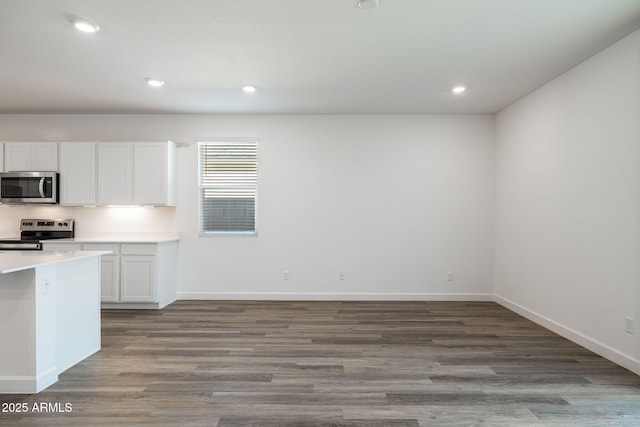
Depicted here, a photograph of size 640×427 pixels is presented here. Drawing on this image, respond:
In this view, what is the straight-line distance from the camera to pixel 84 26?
2.68m

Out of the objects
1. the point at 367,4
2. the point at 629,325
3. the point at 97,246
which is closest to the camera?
the point at 367,4

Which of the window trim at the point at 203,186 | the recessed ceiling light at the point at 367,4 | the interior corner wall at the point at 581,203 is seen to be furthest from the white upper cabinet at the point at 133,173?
the interior corner wall at the point at 581,203

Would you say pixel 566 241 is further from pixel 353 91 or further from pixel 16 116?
Result: pixel 16 116

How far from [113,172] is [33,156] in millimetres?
1110

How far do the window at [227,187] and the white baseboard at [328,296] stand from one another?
94 cm

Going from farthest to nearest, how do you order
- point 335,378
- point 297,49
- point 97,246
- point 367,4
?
point 97,246
point 297,49
point 335,378
point 367,4

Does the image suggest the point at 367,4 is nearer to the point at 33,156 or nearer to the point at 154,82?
the point at 154,82

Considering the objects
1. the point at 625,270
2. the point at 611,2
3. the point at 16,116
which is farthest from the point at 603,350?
the point at 16,116

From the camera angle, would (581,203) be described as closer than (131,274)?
Yes

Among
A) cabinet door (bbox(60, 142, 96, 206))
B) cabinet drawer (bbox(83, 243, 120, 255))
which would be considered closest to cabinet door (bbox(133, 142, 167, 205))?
cabinet door (bbox(60, 142, 96, 206))

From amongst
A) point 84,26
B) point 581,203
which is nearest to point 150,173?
point 84,26

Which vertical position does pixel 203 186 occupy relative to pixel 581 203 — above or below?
above

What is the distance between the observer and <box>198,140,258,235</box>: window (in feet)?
17.1

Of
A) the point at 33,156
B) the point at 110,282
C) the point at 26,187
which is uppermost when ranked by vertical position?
the point at 33,156
